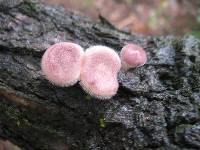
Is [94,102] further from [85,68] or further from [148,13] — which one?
[148,13]

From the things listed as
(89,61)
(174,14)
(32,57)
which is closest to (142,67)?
(89,61)

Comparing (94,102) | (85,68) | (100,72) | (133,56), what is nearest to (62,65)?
(85,68)

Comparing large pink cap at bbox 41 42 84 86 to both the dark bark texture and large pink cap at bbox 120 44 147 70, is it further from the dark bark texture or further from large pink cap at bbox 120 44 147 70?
large pink cap at bbox 120 44 147 70

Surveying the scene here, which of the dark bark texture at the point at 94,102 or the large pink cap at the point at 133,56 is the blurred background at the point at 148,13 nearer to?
the dark bark texture at the point at 94,102

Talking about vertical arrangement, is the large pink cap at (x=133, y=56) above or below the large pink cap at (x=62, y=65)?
above

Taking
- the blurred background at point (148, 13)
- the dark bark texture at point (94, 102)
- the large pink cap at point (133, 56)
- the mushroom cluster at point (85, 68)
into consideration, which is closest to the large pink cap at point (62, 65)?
the mushroom cluster at point (85, 68)

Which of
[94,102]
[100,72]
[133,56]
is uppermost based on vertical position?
[133,56]
